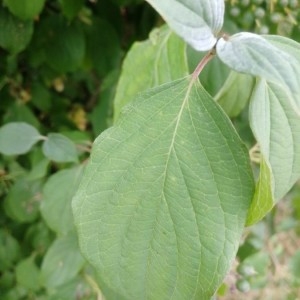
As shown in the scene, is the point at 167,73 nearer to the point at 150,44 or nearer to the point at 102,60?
the point at 150,44

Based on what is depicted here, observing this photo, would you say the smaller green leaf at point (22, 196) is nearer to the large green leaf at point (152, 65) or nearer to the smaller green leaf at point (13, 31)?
the smaller green leaf at point (13, 31)

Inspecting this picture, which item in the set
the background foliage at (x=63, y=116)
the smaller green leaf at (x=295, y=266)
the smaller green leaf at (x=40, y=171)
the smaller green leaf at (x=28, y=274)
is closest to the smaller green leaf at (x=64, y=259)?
the background foliage at (x=63, y=116)

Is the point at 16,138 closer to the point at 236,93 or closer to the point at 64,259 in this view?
the point at 64,259

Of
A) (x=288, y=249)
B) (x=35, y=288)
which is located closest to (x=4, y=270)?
(x=35, y=288)

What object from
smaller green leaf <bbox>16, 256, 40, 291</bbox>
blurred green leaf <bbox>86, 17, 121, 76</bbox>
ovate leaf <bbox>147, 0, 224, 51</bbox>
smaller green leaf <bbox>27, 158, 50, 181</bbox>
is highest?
ovate leaf <bbox>147, 0, 224, 51</bbox>

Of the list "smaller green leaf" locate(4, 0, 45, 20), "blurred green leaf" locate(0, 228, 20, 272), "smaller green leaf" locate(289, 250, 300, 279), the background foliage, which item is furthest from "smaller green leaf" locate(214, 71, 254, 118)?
"blurred green leaf" locate(0, 228, 20, 272)

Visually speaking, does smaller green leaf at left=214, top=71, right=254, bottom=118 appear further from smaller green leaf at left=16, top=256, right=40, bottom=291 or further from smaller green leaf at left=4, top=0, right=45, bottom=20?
smaller green leaf at left=16, top=256, right=40, bottom=291
